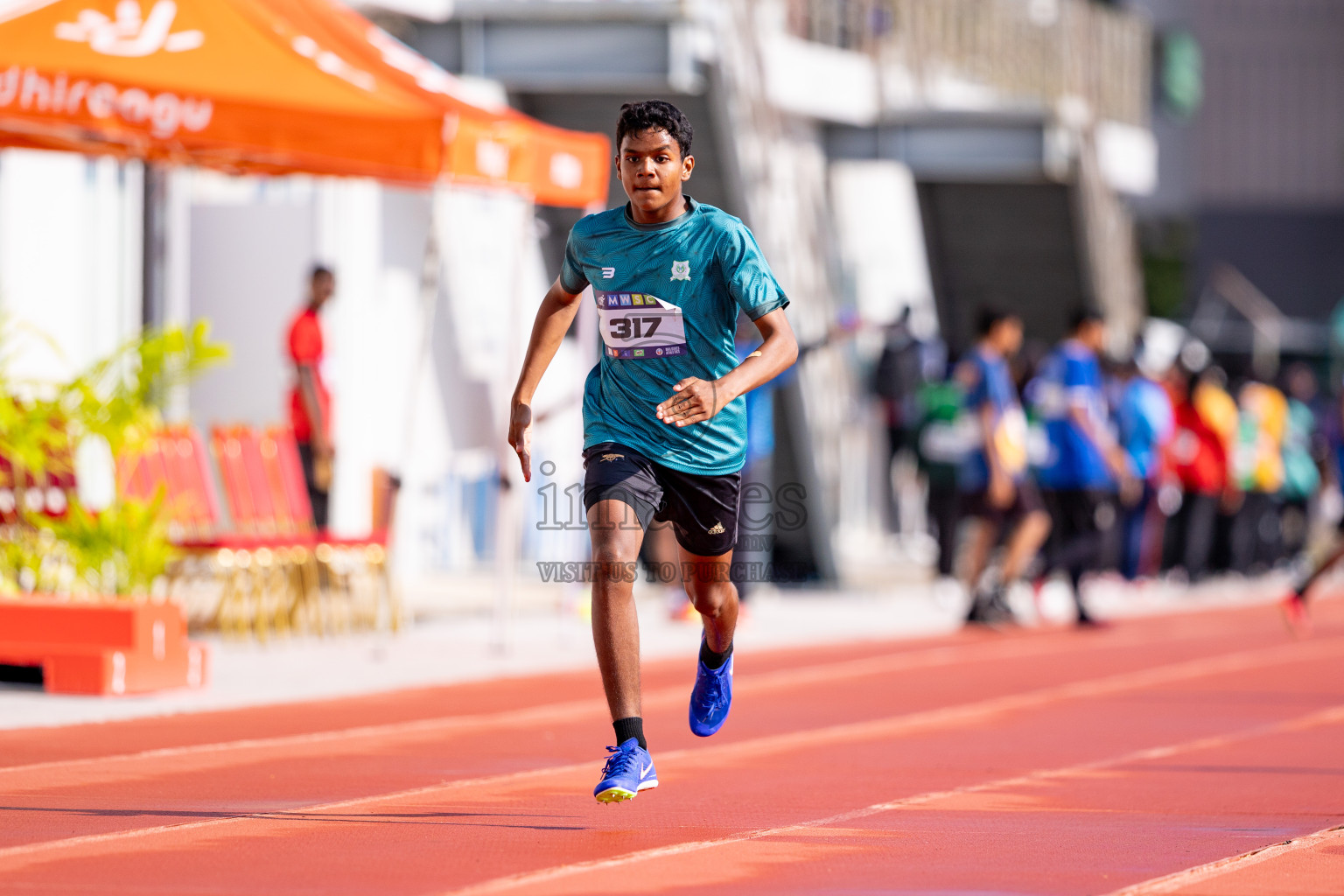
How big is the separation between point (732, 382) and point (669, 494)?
0.61m

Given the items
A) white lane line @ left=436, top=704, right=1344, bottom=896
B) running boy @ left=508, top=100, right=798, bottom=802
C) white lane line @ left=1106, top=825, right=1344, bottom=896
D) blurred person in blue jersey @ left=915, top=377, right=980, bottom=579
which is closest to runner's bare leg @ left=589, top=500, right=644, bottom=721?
running boy @ left=508, top=100, right=798, bottom=802

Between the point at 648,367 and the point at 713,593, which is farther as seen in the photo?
the point at 713,593

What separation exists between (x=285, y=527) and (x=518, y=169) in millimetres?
2673

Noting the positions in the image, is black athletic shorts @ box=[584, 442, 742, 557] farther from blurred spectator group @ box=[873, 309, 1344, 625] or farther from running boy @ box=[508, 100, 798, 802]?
blurred spectator group @ box=[873, 309, 1344, 625]

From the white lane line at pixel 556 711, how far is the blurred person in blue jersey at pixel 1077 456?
1.35 meters

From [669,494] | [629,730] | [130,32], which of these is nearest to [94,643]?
[130,32]

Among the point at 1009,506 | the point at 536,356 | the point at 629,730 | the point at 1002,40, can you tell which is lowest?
the point at 629,730

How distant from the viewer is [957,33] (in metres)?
28.1

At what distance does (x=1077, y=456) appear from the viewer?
1738 cm

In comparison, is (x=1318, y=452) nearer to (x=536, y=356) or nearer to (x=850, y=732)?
(x=850, y=732)

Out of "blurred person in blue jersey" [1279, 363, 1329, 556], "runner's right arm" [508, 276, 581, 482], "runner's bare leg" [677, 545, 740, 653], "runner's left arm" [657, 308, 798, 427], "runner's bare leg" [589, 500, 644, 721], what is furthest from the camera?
"blurred person in blue jersey" [1279, 363, 1329, 556]

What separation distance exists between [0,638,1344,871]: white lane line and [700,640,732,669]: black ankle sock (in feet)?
2.95

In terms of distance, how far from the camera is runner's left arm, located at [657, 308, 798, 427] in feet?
22.7

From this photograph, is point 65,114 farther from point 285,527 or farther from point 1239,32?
point 1239,32
